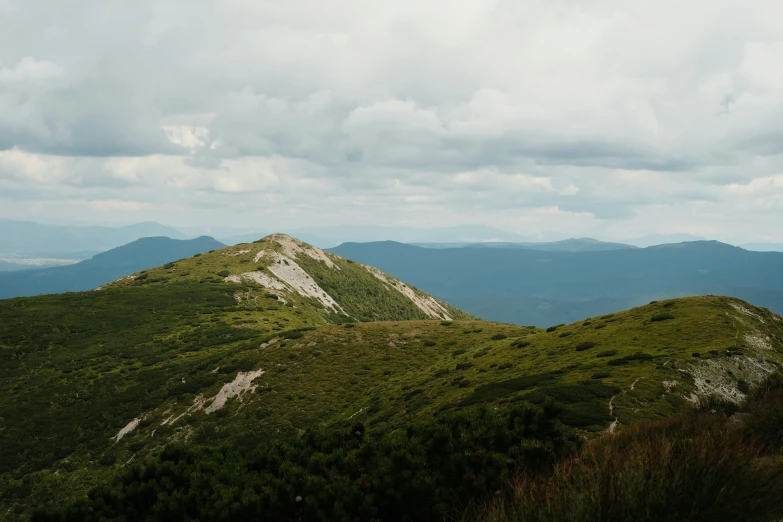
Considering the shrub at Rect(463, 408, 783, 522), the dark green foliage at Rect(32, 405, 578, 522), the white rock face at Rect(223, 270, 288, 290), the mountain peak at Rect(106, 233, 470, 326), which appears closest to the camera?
the shrub at Rect(463, 408, 783, 522)

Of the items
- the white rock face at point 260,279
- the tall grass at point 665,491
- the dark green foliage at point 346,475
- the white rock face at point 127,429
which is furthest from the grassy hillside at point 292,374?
the white rock face at point 260,279

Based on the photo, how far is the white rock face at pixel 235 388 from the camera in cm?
5675

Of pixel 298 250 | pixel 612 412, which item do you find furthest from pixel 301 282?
pixel 612 412

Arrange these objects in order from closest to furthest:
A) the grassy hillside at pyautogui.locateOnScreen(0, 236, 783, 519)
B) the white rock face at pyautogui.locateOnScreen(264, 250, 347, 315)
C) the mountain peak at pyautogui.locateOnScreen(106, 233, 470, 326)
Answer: the grassy hillside at pyautogui.locateOnScreen(0, 236, 783, 519) → the mountain peak at pyautogui.locateOnScreen(106, 233, 470, 326) → the white rock face at pyautogui.locateOnScreen(264, 250, 347, 315)

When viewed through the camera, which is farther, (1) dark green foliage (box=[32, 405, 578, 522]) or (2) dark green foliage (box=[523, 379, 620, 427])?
(2) dark green foliage (box=[523, 379, 620, 427])

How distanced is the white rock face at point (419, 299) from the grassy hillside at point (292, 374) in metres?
81.8

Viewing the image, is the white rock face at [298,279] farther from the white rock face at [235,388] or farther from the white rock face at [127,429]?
the white rock face at [127,429]

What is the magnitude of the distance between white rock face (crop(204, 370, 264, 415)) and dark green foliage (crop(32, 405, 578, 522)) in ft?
136

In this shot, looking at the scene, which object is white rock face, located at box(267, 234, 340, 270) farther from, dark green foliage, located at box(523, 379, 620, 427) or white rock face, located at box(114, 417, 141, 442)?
dark green foliage, located at box(523, 379, 620, 427)

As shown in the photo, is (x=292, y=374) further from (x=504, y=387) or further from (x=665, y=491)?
(x=665, y=491)

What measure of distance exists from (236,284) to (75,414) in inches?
2876

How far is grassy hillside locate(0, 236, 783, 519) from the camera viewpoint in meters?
33.8

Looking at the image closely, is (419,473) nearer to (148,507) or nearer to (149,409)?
(148,507)

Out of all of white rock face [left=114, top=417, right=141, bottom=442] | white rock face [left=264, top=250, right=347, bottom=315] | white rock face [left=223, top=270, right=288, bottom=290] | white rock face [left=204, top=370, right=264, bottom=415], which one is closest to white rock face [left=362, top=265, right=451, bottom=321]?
white rock face [left=264, top=250, right=347, bottom=315]
